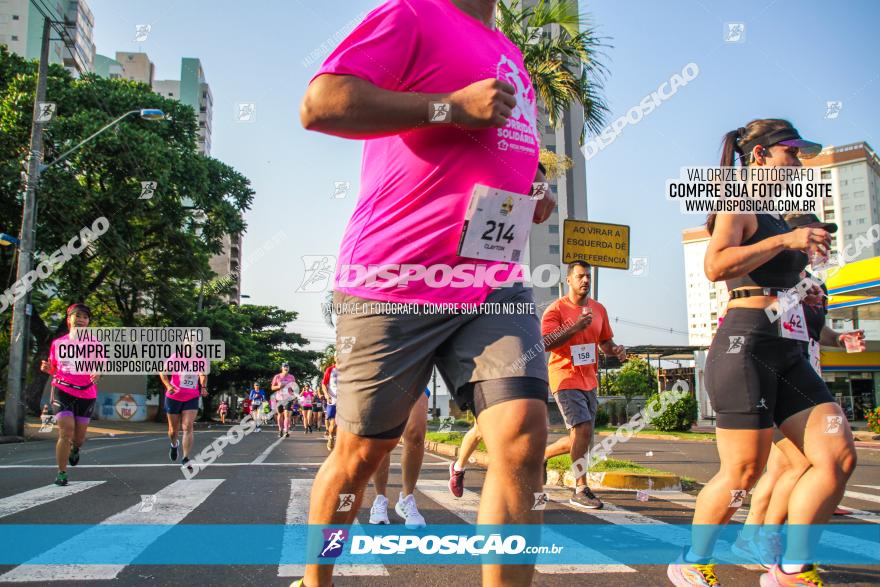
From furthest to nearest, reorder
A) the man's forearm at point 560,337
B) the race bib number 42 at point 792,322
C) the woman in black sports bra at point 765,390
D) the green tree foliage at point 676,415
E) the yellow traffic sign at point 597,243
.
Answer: the green tree foliage at point 676,415 → the yellow traffic sign at point 597,243 → the man's forearm at point 560,337 → the race bib number 42 at point 792,322 → the woman in black sports bra at point 765,390

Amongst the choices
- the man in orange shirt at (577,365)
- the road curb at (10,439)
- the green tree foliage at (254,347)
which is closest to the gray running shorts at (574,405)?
the man in orange shirt at (577,365)

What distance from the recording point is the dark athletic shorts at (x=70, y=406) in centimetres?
720

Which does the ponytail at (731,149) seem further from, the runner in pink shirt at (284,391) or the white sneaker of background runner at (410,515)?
the runner in pink shirt at (284,391)

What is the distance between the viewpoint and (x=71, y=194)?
21.8m

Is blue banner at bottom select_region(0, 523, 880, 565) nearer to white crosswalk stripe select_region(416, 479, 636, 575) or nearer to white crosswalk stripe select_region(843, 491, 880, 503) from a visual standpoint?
white crosswalk stripe select_region(416, 479, 636, 575)

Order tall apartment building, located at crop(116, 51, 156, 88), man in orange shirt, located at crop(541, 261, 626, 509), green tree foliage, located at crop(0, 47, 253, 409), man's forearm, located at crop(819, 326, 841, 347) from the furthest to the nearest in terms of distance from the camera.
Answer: tall apartment building, located at crop(116, 51, 156, 88) < green tree foliage, located at crop(0, 47, 253, 409) < man in orange shirt, located at crop(541, 261, 626, 509) < man's forearm, located at crop(819, 326, 841, 347)

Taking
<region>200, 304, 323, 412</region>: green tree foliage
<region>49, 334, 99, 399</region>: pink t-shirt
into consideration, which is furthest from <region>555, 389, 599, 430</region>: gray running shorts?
<region>200, 304, 323, 412</region>: green tree foliage

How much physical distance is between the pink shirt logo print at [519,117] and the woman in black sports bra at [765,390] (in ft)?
4.03

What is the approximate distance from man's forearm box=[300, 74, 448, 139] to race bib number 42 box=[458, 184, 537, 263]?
1.00 ft

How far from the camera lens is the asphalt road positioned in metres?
3.30

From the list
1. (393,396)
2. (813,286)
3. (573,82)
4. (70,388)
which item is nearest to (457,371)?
(393,396)

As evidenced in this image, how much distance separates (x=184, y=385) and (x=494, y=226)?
7695mm

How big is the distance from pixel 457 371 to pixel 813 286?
240cm

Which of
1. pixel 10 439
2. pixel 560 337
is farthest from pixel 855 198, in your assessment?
pixel 560 337
